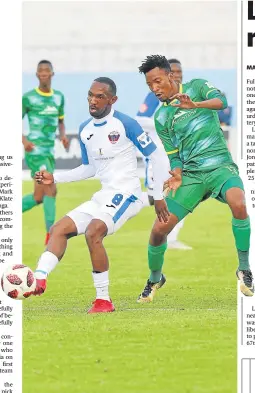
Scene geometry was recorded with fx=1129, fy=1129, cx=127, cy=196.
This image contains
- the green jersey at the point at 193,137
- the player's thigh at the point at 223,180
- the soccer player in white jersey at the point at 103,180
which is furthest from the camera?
the green jersey at the point at 193,137

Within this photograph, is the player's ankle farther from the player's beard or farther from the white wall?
the white wall

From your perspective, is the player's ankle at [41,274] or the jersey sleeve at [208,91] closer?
the jersey sleeve at [208,91]

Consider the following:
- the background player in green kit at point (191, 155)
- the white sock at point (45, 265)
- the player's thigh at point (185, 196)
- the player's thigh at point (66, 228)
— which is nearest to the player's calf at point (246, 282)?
the background player in green kit at point (191, 155)

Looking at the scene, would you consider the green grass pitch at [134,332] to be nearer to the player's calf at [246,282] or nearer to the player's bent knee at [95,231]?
the player's calf at [246,282]

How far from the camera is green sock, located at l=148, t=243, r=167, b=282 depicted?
980cm

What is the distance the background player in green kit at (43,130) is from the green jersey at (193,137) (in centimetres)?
→ 419

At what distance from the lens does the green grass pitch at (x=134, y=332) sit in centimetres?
772

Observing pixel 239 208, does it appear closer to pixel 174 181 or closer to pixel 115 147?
pixel 174 181

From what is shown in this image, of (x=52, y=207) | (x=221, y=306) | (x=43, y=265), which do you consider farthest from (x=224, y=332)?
(x=52, y=207)

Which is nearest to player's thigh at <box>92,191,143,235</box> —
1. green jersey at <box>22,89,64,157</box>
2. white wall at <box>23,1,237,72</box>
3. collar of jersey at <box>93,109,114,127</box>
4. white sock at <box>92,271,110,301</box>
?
white sock at <box>92,271,110,301</box>

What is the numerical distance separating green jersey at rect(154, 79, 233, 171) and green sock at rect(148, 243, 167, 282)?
0.77 metres

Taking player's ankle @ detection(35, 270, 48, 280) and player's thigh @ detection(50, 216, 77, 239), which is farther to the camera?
player's thigh @ detection(50, 216, 77, 239)

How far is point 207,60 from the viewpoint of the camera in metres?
15.7

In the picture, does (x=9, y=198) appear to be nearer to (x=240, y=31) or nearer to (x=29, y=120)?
(x=240, y=31)
